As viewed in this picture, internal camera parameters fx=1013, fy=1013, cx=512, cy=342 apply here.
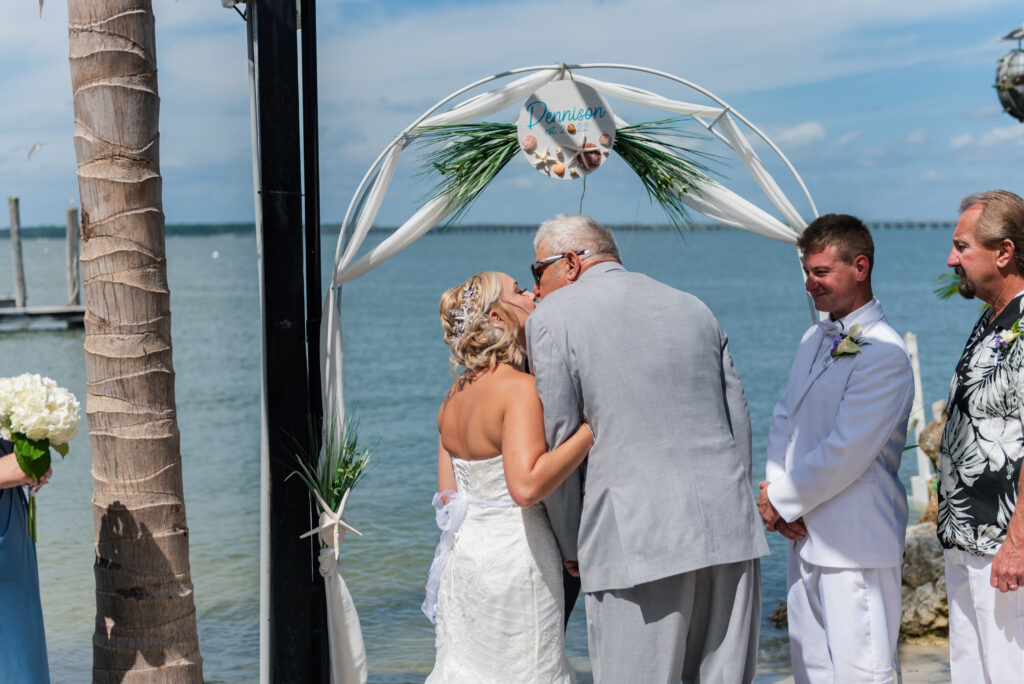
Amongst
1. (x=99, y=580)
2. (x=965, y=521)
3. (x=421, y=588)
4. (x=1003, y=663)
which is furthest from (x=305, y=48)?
(x=421, y=588)

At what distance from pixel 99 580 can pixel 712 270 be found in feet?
233

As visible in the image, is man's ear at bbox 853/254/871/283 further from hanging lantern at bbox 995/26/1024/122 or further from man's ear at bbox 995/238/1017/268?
hanging lantern at bbox 995/26/1024/122

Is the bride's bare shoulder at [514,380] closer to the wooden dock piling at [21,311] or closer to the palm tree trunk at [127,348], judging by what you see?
the palm tree trunk at [127,348]

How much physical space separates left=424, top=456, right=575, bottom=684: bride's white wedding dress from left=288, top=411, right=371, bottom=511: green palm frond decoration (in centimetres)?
94

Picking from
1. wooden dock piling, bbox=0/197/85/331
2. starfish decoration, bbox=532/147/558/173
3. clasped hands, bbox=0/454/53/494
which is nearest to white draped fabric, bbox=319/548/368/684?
clasped hands, bbox=0/454/53/494

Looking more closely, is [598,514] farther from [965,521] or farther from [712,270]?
[712,270]

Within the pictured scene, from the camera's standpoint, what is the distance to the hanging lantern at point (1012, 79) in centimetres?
513

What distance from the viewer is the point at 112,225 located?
3.35m

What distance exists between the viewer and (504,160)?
446 centimetres

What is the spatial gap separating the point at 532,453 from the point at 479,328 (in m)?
0.45

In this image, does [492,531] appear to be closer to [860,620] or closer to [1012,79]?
[860,620]

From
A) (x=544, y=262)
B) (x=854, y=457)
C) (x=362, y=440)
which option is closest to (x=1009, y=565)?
(x=854, y=457)

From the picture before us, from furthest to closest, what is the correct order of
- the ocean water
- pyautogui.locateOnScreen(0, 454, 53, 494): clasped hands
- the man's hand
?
the ocean water
pyautogui.locateOnScreen(0, 454, 53, 494): clasped hands
the man's hand

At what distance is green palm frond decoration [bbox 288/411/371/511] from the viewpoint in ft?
13.3
